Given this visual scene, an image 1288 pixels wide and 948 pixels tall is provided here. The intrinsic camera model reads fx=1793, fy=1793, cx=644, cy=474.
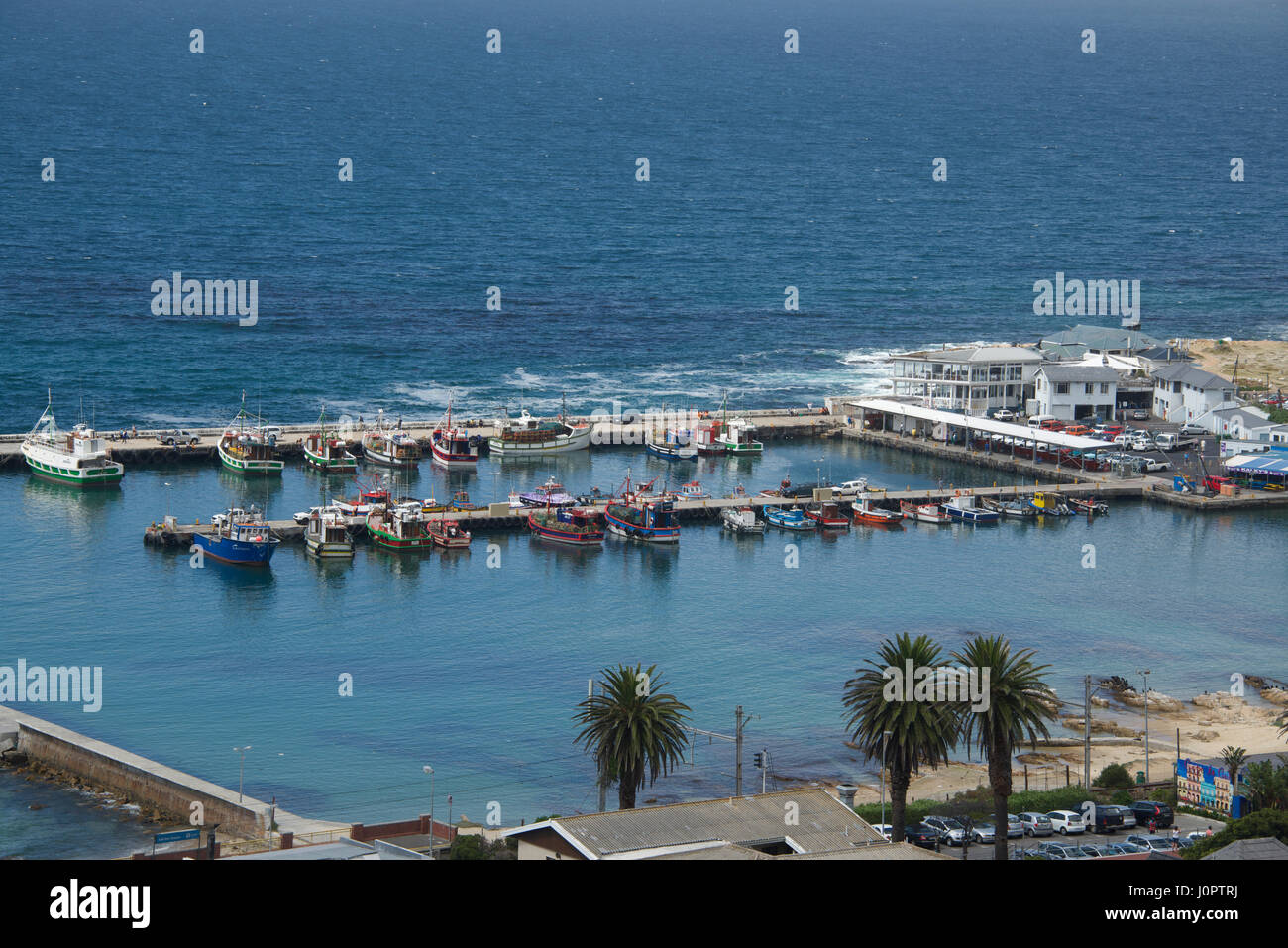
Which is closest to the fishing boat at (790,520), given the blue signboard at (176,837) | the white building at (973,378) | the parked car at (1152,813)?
the white building at (973,378)

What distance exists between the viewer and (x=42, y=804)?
59.6 metres

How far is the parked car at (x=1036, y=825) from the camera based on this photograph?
180 feet

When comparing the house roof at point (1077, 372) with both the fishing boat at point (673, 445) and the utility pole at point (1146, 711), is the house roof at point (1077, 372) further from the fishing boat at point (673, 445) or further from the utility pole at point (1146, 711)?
the utility pole at point (1146, 711)

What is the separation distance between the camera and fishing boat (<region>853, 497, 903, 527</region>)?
356ft

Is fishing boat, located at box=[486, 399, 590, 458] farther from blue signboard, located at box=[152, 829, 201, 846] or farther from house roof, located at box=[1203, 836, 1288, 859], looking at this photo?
house roof, located at box=[1203, 836, 1288, 859]

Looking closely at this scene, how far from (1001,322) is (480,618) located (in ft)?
338

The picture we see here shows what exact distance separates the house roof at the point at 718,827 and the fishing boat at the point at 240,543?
5333 centimetres

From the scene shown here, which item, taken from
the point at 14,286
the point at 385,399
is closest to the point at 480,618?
the point at 385,399

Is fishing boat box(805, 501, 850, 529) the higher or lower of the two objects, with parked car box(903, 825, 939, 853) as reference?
higher

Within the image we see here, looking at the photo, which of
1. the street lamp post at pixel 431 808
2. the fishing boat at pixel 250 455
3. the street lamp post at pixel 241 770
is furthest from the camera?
the fishing boat at pixel 250 455

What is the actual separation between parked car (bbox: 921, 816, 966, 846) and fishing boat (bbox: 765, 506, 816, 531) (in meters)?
52.0

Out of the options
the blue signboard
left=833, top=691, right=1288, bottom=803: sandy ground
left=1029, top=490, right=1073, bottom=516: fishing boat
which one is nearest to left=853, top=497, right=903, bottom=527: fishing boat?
left=1029, top=490, right=1073, bottom=516: fishing boat

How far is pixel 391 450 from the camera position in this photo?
119750mm

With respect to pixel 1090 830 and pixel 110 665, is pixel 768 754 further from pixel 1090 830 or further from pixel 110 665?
pixel 110 665
